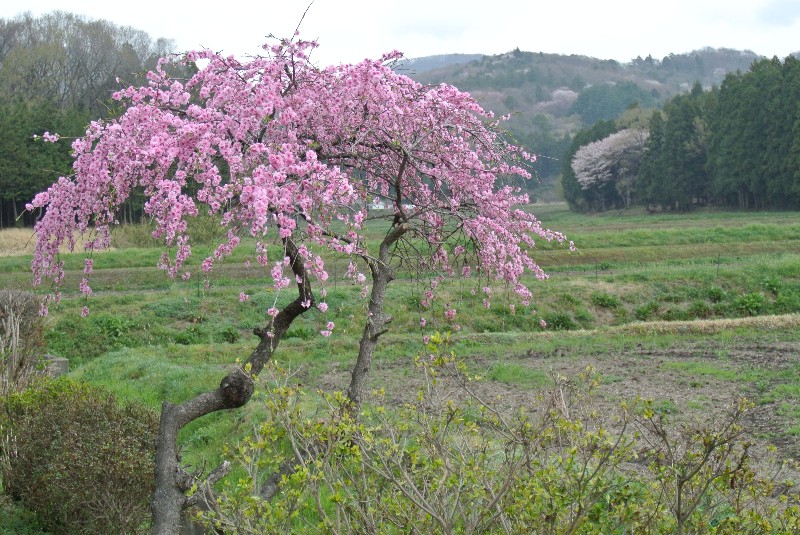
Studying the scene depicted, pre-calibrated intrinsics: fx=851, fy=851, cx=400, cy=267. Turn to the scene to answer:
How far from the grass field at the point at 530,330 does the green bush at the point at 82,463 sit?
5.12 ft

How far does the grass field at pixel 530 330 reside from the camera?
1208 cm

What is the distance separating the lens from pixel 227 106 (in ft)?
21.9

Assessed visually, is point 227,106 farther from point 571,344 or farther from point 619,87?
point 619,87

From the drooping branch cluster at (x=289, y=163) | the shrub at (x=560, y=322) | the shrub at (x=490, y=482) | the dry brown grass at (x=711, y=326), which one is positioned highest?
the drooping branch cluster at (x=289, y=163)

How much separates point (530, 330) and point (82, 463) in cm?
1629

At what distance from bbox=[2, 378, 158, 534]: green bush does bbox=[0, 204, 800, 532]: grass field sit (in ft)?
5.12

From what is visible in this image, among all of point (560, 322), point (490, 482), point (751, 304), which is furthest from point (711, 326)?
point (490, 482)

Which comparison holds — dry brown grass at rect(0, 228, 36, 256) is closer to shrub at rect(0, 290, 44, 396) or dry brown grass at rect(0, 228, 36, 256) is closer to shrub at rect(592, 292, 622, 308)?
shrub at rect(0, 290, 44, 396)

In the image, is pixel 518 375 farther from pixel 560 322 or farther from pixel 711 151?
pixel 711 151

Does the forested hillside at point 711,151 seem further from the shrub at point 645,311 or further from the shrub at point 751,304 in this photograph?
the shrub at point 645,311

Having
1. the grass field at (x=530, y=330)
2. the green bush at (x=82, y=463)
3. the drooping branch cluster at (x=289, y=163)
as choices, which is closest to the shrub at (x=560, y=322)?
the grass field at (x=530, y=330)

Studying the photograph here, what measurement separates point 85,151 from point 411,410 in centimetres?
365

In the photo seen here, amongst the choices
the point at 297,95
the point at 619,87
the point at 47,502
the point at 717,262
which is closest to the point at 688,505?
the point at 297,95

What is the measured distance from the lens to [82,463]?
6898 millimetres
